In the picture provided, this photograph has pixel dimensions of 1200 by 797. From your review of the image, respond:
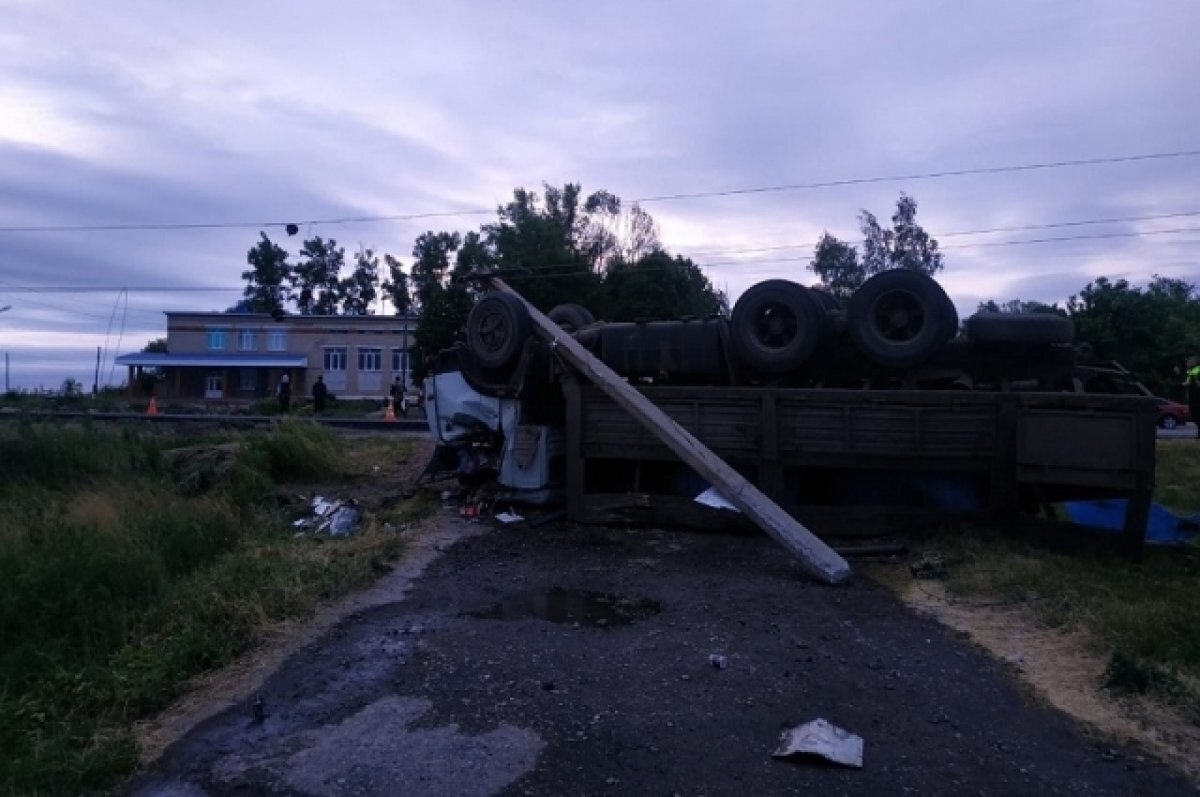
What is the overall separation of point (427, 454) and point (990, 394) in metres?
10.0

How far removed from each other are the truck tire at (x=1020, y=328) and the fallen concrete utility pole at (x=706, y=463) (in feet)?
7.97

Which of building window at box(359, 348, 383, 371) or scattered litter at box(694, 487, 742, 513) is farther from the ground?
building window at box(359, 348, 383, 371)

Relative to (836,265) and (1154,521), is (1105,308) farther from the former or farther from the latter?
(1154,521)

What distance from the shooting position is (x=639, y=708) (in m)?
4.69

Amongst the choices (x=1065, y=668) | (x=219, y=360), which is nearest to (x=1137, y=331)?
(x=1065, y=668)

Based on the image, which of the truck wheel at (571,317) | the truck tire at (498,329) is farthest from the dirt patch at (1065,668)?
the truck wheel at (571,317)

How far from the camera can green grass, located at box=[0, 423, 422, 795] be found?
4695 millimetres

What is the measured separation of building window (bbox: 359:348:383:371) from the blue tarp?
49386 mm

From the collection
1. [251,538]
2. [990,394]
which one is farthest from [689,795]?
[251,538]

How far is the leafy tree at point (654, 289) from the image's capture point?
35562 mm

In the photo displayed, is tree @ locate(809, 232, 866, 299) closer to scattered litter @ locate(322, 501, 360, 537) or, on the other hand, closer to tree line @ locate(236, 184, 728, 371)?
tree line @ locate(236, 184, 728, 371)

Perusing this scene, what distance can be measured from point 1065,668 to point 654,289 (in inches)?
1214

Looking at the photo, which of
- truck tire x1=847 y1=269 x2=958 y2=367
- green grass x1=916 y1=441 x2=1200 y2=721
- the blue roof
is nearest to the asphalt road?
green grass x1=916 y1=441 x2=1200 y2=721

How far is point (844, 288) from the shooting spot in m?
36.9
